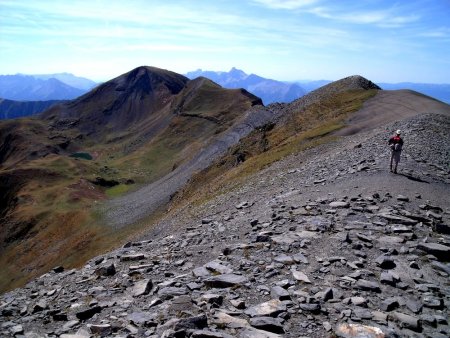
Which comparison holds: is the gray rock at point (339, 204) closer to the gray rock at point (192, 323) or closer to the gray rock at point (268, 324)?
the gray rock at point (268, 324)

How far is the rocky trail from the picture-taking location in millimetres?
9789

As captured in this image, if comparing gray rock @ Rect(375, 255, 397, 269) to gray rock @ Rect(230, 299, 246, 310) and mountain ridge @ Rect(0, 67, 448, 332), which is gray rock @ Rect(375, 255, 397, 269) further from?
mountain ridge @ Rect(0, 67, 448, 332)

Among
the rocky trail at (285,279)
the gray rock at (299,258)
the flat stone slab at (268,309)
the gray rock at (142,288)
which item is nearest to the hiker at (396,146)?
the rocky trail at (285,279)

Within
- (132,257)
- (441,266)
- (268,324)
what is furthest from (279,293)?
(132,257)

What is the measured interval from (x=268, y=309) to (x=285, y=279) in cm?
184

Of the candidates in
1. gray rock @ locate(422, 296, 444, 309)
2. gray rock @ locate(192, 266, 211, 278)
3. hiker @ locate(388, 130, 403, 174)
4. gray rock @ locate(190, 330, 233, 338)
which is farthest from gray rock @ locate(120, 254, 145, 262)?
hiker @ locate(388, 130, 403, 174)

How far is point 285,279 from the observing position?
39.0 feet

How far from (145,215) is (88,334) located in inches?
1832

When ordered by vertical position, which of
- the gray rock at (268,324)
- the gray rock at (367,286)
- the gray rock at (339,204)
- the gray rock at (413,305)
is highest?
the gray rock at (339,204)

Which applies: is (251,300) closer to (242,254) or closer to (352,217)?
(242,254)

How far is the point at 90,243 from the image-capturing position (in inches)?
2056

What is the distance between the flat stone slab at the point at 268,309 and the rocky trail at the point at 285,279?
0.09ft

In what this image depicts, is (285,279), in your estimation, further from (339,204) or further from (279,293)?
(339,204)

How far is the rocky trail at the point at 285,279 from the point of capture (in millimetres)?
9789
